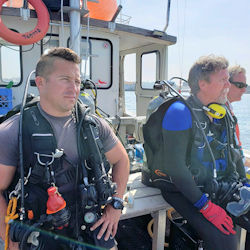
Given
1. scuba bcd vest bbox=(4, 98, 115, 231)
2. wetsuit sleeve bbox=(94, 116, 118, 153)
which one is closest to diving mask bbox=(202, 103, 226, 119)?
wetsuit sleeve bbox=(94, 116, 118, 153)

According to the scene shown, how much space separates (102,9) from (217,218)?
4.63 meters

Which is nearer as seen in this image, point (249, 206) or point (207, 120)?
point (249, 206)

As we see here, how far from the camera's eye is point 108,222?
1.50 metres

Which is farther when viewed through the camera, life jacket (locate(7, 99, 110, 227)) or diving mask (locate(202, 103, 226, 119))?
diving mask (locate(202, 103, 226, 119))

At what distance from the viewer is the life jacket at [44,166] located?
4.36 ft

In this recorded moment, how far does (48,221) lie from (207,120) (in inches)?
55.7

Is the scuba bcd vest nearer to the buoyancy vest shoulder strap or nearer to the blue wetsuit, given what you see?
the buoyancy vest shoulder strap

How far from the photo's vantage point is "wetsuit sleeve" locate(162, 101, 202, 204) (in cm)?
177

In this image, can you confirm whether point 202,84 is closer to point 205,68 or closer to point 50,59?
point 205,68

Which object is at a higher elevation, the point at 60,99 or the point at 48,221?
the point at 60,99

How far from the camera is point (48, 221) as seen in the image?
1.31m

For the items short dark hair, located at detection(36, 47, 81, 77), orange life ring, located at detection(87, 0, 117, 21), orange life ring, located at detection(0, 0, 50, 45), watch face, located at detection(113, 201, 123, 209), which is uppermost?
orange life ring, located at detection(87, 0, 117, 21)

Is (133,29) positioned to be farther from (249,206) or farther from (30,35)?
(249,206)

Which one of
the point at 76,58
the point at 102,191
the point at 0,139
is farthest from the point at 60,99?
the point at 102,191
